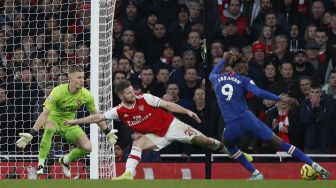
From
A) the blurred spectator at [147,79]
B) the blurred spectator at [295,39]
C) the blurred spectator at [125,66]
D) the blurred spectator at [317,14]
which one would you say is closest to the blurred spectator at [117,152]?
the blurred spectator at [147,79]

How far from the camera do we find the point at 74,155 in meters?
16.0

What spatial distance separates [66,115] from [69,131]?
0.84ft

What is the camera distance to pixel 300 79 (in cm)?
1662

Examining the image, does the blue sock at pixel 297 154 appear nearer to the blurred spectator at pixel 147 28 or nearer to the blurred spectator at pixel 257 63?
the blurred spectator at pixel 257 63

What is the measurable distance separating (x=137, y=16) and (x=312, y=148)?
414 cm

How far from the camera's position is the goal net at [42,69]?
16312 millimetres

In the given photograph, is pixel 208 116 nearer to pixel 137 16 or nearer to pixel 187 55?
pixel 187 55

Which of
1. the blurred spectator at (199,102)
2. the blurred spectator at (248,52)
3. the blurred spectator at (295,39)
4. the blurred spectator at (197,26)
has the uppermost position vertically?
the blurred spectator at (197,26)

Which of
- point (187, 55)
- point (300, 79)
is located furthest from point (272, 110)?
point (187, 55)

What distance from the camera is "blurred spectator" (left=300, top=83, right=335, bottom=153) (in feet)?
52.5

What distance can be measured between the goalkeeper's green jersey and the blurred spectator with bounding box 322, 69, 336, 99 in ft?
11.3

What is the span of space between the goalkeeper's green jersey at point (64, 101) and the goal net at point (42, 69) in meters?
0.28

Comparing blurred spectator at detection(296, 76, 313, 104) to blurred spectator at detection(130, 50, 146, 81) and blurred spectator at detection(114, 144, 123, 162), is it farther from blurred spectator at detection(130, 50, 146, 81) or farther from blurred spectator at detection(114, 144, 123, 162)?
blurred spectator at detection(114, 144, 123, 162)

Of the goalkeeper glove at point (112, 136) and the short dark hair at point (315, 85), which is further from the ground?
the short dark hair at point (315, 85)
